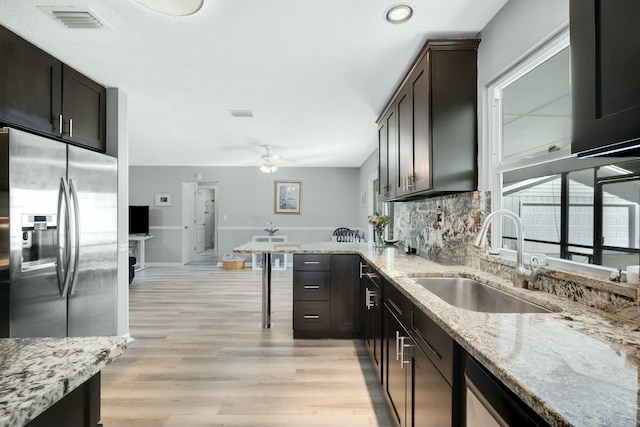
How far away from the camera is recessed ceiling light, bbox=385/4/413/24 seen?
1.73m

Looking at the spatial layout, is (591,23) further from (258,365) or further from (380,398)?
(258,365)

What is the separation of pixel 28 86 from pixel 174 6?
4.68 feet

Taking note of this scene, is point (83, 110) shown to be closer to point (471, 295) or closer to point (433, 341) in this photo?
point (433, 341)

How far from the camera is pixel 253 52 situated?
222cm

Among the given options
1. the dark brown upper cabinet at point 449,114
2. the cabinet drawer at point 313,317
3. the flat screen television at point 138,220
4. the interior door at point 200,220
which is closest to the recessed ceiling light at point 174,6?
the dark brown upper cabinet at point 449,114

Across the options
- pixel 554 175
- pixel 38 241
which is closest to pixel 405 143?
pixel 554 175

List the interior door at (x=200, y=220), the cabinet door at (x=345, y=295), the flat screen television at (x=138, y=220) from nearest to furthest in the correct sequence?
the cabinet door at (x=345, y=295) < the flat screen television at (x=138, y=220) < the interior door at (x=200, y=220)

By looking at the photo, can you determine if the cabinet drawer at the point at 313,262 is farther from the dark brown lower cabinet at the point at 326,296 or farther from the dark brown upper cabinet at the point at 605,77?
the dark brown upper cabinet at the point at 605,77

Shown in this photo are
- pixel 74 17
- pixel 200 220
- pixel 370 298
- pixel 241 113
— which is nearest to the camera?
pixel 74 17

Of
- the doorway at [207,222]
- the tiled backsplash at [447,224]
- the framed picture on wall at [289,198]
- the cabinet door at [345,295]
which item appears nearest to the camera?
the tiled backsplash at [447,224]

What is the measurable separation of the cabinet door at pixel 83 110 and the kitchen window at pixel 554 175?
3.19 metres

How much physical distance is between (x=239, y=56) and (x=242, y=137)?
2563 millimetres

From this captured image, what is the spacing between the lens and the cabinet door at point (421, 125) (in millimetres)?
2062

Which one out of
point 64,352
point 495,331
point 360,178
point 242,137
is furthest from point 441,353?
point 360,178
